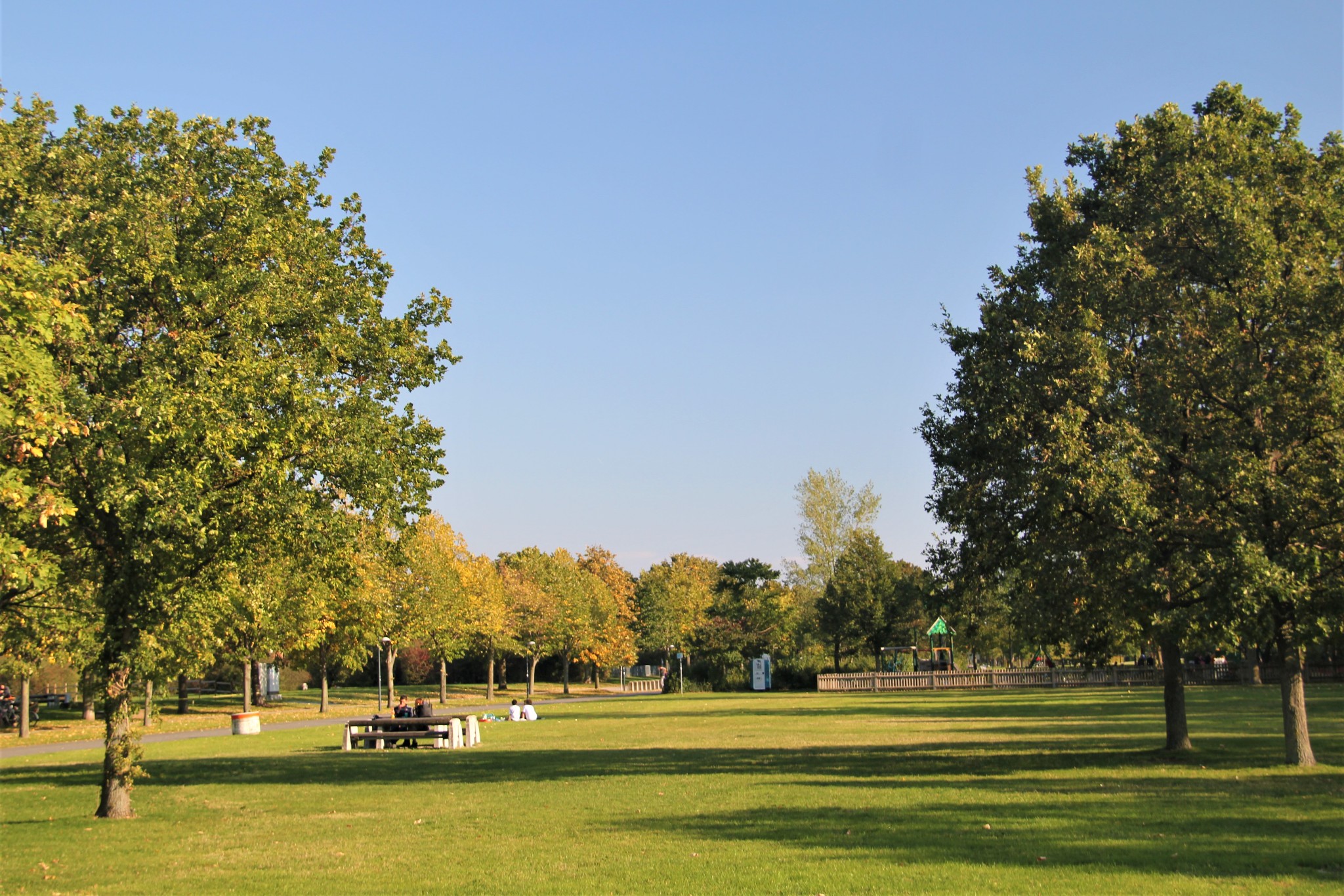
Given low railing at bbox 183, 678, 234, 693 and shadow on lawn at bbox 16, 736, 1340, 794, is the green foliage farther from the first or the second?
low railing at bbox 183, 678, 234, 693

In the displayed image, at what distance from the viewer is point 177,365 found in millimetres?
15000

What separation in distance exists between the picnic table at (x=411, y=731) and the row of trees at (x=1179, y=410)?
15.4 meters

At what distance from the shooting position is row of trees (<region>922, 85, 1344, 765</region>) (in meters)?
16.5

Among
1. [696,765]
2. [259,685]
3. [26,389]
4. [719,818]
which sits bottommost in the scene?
[259,685]

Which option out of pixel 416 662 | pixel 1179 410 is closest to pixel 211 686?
pixel 416 662

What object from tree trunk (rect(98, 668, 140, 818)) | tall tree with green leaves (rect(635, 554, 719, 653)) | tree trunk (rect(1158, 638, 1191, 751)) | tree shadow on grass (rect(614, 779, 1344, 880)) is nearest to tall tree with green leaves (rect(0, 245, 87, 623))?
tree trunk (rect(98, 668, 140, 818))

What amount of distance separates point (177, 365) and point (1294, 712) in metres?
19.0

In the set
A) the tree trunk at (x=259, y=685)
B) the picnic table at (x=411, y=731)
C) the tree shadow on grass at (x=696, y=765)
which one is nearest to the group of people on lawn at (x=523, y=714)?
the picnic table at (x=411, y=731)

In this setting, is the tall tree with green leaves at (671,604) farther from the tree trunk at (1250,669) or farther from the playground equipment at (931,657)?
the tree trunk at (1250,669)

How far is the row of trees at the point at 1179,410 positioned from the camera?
16484 millimetres

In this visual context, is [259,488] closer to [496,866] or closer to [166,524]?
[166,524]

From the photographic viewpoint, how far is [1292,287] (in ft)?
55.7

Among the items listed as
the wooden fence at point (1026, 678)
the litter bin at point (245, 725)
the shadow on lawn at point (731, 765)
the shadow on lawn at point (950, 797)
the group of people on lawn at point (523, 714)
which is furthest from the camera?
the wooden fence at point (1026, 678)

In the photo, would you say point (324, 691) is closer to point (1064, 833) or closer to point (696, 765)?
point (696, 765)
